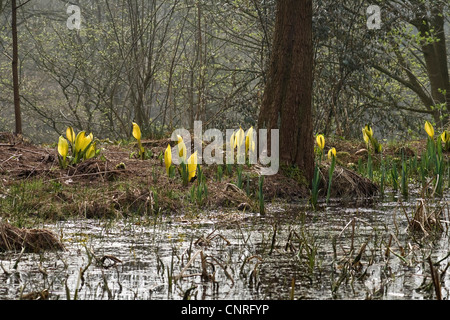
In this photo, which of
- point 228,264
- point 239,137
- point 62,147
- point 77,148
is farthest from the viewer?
point 239,137

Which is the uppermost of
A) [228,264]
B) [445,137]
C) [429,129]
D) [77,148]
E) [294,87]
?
[294,87]

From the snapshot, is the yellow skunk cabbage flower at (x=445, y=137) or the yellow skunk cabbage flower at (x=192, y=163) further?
the yellow skunk cabbage flower at (x=445, y=137)

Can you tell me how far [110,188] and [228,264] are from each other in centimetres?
275

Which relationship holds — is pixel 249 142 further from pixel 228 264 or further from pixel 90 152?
pixel 228 264

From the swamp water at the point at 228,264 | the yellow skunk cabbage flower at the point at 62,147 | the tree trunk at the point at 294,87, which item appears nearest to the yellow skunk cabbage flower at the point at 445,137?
the tree trunk at the point at 294,87

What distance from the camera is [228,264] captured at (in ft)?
11.4

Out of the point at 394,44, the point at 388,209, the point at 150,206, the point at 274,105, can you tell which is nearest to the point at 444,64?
the point at 394,44

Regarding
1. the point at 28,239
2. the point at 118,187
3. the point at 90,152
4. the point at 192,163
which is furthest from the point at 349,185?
the point at 28,239

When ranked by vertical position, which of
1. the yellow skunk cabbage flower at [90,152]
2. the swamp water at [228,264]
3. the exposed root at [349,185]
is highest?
the yellow skunk cabbage flower at [90,152]

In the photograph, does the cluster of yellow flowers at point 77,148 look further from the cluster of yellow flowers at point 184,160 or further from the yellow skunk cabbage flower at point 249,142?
the yellow skunk cabbage flower at point 249,142

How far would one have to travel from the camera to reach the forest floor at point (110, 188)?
534cm

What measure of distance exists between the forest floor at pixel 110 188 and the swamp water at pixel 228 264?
50cm

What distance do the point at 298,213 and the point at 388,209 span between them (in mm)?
847

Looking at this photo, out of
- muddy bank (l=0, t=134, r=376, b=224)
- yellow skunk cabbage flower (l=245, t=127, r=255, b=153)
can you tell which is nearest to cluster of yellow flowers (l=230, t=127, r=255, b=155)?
yellow skunk cabbage flower (l=245, t=127, r=255, b=153)
